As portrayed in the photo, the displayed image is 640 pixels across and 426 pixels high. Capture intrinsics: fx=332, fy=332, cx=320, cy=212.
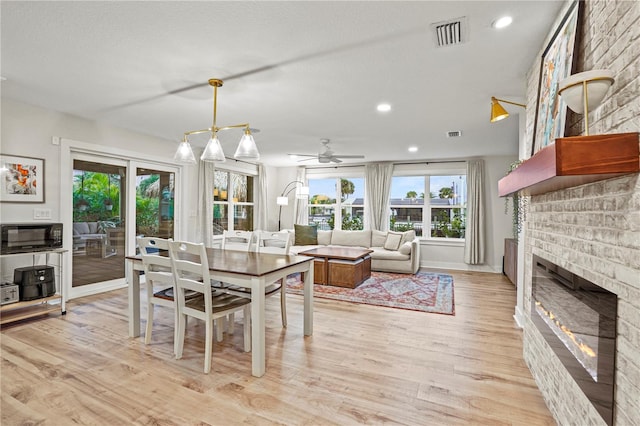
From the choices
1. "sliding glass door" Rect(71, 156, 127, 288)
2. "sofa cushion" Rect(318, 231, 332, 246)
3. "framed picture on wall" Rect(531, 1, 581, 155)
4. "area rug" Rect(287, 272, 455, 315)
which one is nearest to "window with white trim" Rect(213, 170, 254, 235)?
"sofa cushion" Rect(318, 231, 332, 246)

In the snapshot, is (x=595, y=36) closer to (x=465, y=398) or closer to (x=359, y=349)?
(x=465, y=398)

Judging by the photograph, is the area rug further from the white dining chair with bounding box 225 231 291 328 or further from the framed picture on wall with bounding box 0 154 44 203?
the framed picture on wall with bounding box 0 154 44 203

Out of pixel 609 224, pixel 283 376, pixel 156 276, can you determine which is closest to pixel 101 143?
pixel 156 276

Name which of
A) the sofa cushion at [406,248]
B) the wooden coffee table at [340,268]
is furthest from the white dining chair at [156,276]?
the sofa cushion at [406,248]

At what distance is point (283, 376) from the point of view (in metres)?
2.35

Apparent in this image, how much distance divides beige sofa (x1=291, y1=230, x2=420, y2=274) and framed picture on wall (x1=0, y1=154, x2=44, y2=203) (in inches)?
144

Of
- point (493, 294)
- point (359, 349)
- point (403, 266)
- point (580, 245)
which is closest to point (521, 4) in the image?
point (580, 245)

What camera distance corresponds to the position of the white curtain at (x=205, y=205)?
6.00 meters

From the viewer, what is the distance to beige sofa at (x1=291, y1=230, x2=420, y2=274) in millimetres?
6113

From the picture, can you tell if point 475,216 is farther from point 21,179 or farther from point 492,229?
point 21,179

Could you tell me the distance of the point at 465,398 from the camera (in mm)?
2090

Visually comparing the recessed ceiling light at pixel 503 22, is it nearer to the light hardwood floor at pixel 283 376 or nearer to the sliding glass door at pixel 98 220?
the light hardwood floor at pixel 283 376

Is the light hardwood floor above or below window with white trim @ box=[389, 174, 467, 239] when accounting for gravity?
below

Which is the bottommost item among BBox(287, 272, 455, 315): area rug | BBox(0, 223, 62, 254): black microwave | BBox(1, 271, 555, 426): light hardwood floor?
BBox(1, 271, 555, 426): light hardwood floor
